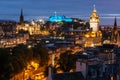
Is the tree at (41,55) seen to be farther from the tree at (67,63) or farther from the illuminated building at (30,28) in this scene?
the illuminated building at (30,28)

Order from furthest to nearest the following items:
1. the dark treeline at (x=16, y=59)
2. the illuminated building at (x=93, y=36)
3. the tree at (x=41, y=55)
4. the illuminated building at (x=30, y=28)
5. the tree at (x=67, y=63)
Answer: the illuminated building at (x=30, y=28)
the illuminated building at (x=93, y=36)
the tree at (x=41, y=55)
the tree at (x=67, y=63)
the dark treeline at (x=16, y=59)

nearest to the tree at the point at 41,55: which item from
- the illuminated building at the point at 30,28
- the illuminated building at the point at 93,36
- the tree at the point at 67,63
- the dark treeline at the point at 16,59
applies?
the dark treeline at the point at 16,59

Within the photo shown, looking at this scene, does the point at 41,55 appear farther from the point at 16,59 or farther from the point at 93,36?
the point at 93,36

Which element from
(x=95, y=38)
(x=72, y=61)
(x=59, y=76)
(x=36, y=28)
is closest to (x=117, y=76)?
(x=59, y=76)

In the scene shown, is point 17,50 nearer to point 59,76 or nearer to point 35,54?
point 35,54

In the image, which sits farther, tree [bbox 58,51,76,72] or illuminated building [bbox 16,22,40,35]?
illuminated building [bbox 16,22,40,35]

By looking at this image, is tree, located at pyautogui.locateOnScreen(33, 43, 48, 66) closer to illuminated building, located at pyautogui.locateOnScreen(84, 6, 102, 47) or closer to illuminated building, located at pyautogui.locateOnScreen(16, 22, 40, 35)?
illuminated building, located at pyautogui.locateOnScreen(84, 6, 102, 47)

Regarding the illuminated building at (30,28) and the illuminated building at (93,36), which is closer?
the illuminated building at (93,36)

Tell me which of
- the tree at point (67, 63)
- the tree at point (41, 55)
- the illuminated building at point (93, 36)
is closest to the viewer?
the tree at point (67, 63)

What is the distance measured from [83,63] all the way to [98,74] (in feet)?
4.29

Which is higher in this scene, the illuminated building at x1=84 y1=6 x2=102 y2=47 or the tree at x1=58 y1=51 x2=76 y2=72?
the tree at x1=58 y1=51 x2=76 y2=72

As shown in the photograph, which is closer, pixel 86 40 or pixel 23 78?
pixel 23 78

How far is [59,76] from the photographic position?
26734 mm

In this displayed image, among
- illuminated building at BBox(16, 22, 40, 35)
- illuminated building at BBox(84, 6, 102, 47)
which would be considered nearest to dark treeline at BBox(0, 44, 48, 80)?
illuminated building at BBox(84, 6, 102, 47)
